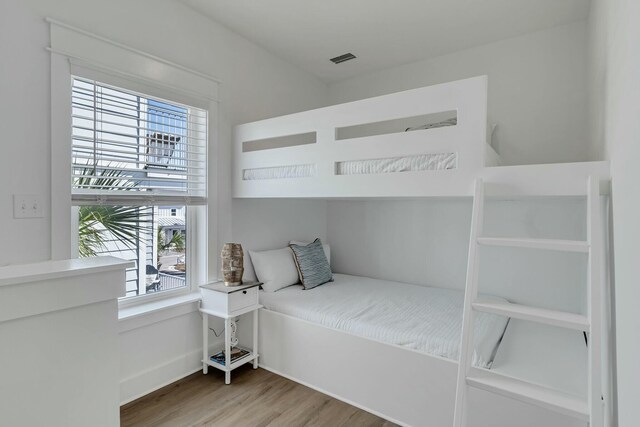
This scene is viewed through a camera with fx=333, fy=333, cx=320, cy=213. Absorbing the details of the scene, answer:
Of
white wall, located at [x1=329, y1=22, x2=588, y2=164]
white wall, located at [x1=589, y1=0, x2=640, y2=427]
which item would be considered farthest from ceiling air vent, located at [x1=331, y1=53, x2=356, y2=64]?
white wall, located at [x1=589, y1=0, x2=640, y2=427]

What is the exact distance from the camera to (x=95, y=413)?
3.77ft

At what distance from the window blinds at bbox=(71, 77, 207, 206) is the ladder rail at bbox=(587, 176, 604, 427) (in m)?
2.34

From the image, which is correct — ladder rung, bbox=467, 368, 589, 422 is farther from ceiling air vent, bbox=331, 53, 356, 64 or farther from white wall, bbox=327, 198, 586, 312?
ceiling air vent, bbox=331, 53, 356, 64

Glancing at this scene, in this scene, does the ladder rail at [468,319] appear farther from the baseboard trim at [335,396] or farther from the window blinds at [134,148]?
the window blinds at [134,148]

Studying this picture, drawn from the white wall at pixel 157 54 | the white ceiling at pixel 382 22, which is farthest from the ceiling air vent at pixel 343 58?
the white wall at pixel 157 54

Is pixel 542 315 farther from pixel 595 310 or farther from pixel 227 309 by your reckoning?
pixel 227 309

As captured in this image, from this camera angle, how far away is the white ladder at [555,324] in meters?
1.14

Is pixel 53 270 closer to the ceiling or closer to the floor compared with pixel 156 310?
closer to the ceiling

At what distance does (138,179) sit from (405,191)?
5.65ft

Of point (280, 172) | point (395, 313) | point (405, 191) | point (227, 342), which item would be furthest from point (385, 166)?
point (227, 342)

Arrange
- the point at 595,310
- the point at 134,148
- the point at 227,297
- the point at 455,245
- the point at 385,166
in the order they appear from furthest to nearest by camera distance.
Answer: the point at 455,245, the point at 227,297, the point at 134,148, the point at 385,166, the point at 595,310

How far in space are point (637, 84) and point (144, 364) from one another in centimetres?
274

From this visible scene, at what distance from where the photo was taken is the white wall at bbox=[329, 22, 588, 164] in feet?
8.35

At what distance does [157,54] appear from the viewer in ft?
7.39
